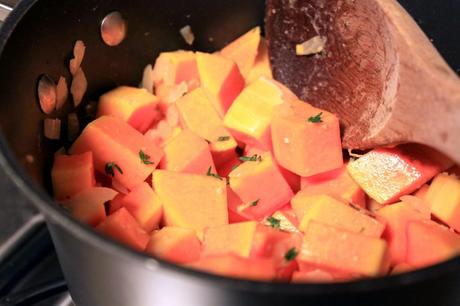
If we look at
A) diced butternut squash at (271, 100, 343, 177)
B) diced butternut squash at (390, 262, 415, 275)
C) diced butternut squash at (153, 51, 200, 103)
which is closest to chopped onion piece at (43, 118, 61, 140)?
diced butternut squash at (153, 51, 200, 103)

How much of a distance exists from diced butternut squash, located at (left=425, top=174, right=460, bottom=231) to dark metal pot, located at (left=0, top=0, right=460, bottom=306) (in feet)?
1.28

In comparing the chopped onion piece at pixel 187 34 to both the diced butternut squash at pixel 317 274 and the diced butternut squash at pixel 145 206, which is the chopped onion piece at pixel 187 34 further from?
the diced butternut squash at pixel 317 274

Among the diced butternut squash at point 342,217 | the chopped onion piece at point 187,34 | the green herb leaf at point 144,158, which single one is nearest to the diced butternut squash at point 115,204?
the green herb leaf at point 144,158

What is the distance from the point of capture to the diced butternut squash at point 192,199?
161 cm

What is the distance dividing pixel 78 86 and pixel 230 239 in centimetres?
70

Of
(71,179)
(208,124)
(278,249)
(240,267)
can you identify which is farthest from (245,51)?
(240,267)

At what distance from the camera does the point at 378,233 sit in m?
1.53

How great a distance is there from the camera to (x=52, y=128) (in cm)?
173

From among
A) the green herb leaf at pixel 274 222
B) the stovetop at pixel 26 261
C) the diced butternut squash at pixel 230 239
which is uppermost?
the diced butternut squash at pixel 230 239

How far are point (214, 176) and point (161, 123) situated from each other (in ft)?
1.07

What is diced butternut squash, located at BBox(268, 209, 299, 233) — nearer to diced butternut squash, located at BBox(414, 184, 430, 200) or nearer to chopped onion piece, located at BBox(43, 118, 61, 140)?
diced butternut squash, located at BBox(414, 184, 430, 200)

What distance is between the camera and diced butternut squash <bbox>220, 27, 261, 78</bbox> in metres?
2.07

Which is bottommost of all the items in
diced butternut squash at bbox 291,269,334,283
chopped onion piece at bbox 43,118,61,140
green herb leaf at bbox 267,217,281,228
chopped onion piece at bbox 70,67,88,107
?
green herb leaf at bbox 267,217,281,228

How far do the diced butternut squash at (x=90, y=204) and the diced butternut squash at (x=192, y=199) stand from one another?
14 centimetres
